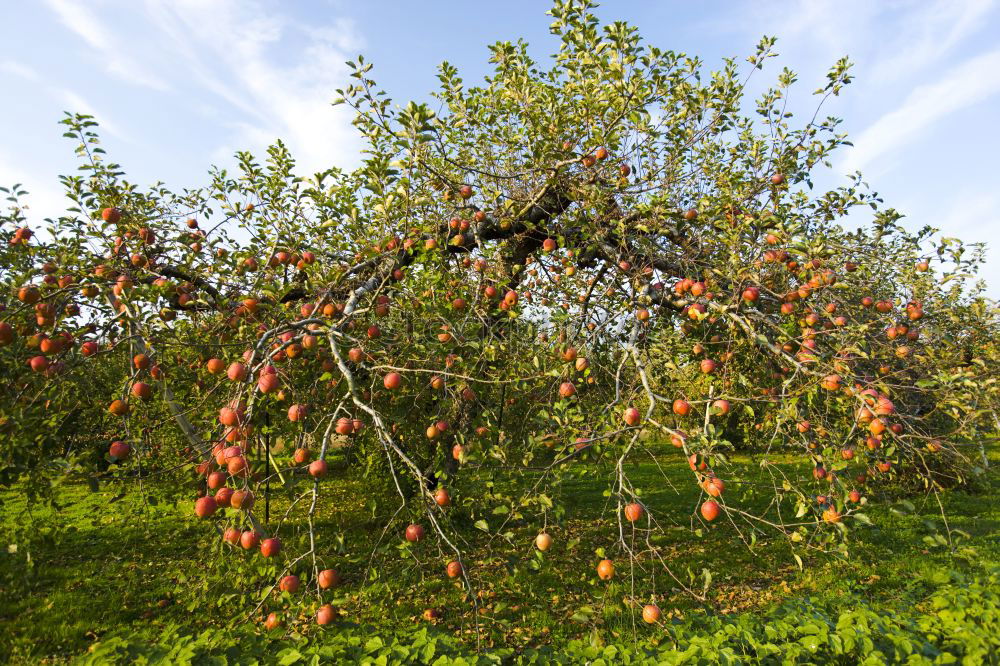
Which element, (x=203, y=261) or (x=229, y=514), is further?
(x=203, y=261)

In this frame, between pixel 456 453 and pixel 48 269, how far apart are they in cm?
295

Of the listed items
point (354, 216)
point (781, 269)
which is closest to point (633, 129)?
point (781, 269)

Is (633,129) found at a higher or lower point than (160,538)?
higher

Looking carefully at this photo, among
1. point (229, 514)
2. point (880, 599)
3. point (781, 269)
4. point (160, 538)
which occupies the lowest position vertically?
point (160, 538)

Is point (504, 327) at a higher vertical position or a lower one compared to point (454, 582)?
higher

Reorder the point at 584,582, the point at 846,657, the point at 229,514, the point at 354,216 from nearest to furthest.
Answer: the point at 229,514 → the point at 846,657 → the point at 354,216 → the point at 584,582

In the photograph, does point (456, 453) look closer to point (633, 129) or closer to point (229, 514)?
point (229, 514)

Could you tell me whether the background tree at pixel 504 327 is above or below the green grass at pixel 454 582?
above

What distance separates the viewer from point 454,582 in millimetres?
4574

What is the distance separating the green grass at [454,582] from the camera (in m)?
3.08

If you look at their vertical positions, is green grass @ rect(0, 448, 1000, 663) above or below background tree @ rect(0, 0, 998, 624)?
below

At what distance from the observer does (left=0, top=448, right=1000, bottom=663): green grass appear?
10.1 feet

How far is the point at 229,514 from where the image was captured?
2186 mm

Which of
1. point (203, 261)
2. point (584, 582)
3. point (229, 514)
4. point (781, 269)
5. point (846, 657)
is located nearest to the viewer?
point (229, 514)
